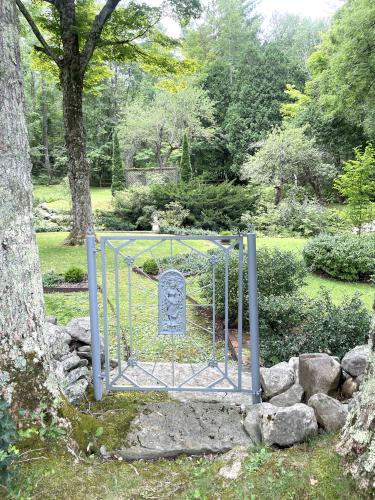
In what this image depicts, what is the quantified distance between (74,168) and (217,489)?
7.46 meters

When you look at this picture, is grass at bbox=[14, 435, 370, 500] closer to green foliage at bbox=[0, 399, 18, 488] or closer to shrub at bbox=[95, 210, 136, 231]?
green foliage at bbox=[0, 399, 18, 488]

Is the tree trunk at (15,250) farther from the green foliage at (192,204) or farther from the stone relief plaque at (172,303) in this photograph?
the green foliage at (192,204)

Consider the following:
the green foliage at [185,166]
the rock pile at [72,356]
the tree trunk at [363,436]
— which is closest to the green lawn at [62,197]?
the green foliage at [185,166]

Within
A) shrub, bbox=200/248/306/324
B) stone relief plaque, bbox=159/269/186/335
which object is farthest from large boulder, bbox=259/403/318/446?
shrub, bbox=200/248/306/324

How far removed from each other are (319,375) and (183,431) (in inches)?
34.7

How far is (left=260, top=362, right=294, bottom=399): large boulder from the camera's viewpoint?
8.36ft

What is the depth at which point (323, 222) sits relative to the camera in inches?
479

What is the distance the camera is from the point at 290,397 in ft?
7.96

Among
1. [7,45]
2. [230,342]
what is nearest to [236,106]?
[230,342]

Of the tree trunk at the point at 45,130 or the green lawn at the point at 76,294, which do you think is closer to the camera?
the green lawn at the point at 76,294

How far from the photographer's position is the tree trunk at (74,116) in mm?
7727

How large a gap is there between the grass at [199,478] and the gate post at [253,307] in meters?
0.60

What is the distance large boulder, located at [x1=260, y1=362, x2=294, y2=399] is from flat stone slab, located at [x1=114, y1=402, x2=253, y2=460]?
268 mm

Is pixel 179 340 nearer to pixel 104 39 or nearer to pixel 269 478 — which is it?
pixel 269 478
